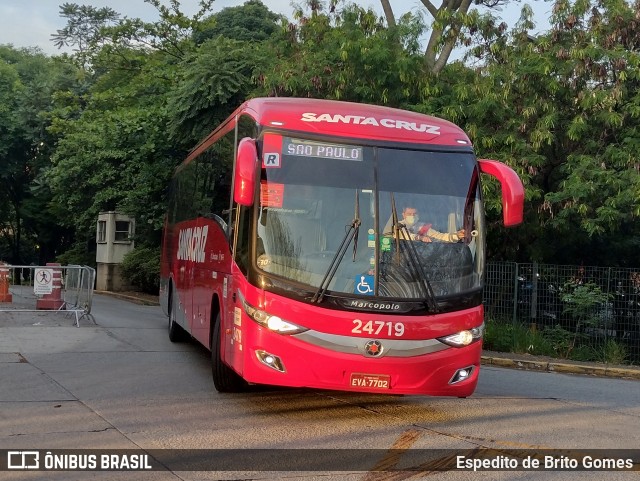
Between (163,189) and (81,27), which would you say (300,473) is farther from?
(81,27)

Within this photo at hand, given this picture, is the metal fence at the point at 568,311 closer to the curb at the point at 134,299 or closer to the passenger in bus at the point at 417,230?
the passenger in bus at the point at 417,230

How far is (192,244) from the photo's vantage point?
13086 millimetres

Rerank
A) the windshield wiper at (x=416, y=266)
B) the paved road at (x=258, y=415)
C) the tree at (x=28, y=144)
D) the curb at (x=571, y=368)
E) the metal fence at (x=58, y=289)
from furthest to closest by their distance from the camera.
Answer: the tree at (x=28, y=144) < the metal fence at (x=58, y=289) < the curb at (x=571, y=368) < the windshield wiper at (x=416, y=266) < the paved road at (x=258, y=415)

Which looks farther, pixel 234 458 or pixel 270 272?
pixel 270 272

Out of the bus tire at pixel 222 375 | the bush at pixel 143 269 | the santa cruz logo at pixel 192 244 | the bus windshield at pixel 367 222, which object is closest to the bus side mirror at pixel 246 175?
the bus windshield at pixel 367 222

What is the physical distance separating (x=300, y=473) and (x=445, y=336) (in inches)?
95.4

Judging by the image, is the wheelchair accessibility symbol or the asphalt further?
the asphalt

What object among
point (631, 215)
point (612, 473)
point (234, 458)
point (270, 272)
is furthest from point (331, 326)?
point (631, 215)

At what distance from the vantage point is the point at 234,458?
276 inches

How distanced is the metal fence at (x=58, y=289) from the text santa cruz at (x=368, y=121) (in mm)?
9616

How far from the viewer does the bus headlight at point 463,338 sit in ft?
27.7

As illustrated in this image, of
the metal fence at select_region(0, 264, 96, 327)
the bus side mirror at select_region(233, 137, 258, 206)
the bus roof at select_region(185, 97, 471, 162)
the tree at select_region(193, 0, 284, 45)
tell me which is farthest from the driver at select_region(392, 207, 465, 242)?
the tree at select_region(193, 0, 284, 45)

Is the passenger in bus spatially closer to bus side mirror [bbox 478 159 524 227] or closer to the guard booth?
bus side mirror [bbox 478 159 524 227]

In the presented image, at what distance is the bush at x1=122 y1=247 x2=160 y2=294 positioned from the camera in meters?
31.3
